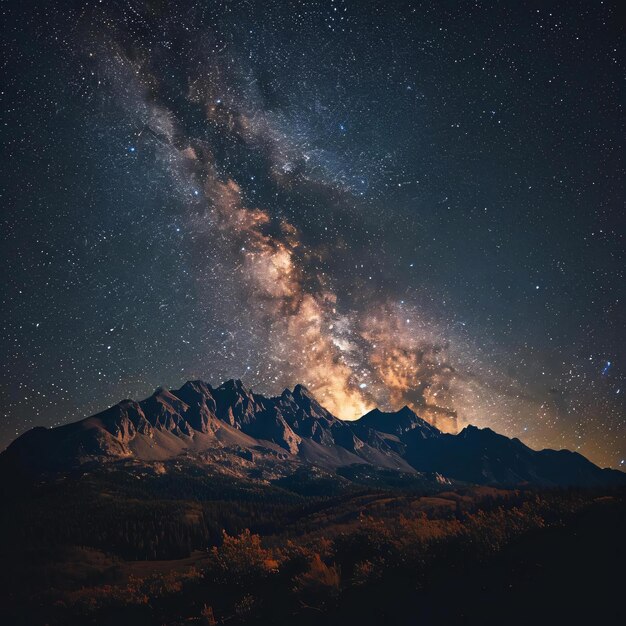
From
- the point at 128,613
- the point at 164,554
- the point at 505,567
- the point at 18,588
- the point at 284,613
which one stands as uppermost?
the point at 505,567

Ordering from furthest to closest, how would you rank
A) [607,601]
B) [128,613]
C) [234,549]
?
[234,549], [128,613], [607,601]

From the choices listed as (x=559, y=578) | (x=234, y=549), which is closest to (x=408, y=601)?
(x=559, y=578)

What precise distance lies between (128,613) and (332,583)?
40.3 feet

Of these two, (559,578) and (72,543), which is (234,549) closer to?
(559,578)

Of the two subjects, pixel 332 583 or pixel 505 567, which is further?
pixel 332 583

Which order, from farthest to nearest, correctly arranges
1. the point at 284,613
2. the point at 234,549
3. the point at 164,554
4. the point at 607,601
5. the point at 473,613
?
the point at 164,554 < the point at 234,549 < the point at 284,613 < the point at 473,613 < the point at 607,601

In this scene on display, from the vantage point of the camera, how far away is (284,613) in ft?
44.5

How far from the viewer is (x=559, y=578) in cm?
1080

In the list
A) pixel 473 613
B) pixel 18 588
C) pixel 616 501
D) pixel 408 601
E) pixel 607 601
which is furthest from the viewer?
pixel 18 588

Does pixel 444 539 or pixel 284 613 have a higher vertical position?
pixel 444 539

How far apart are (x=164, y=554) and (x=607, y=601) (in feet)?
517

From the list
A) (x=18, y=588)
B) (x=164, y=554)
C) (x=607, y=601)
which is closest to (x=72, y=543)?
(x=164, y=554)

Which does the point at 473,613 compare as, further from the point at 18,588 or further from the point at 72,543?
the point at 72,543

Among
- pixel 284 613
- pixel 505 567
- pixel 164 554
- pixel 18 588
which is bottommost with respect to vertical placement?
pixel 164 554
